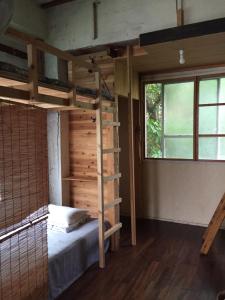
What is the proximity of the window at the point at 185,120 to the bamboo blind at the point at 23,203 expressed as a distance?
2.73m

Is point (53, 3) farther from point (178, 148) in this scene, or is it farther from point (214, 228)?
point (214, 228)

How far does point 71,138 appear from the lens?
403 cm

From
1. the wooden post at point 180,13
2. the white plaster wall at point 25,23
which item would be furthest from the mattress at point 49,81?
the white plaster wall at point 25,23

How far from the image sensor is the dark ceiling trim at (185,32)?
275cm

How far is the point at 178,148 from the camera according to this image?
4.63 meters

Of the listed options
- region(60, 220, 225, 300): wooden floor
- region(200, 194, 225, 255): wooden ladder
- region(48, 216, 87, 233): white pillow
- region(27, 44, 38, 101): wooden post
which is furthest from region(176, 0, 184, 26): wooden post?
region(60, 220, 225, 300): wooden floor

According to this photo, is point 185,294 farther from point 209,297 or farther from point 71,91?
point 71,91

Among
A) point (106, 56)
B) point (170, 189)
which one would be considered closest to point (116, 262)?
point (170, 189)

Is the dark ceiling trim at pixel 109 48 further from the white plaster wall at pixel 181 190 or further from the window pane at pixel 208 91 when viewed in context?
the white plaster wall at pixel 181 190

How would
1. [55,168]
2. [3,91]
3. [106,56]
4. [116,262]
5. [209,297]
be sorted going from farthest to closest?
[55,168], [106,56], [116,262], [209,297], [3,91]

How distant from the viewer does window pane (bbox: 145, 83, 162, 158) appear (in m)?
4.73

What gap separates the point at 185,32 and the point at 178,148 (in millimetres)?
2154

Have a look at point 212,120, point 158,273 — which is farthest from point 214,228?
point 212,120

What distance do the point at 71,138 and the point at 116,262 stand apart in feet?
5.93
